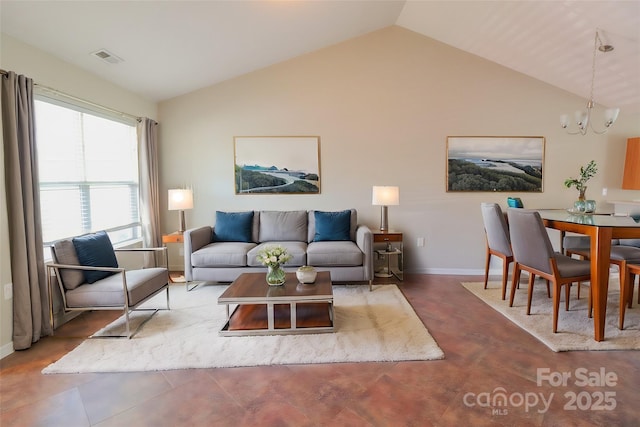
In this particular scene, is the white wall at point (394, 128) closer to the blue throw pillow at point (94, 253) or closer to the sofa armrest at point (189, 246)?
the sofa armrest at point (189, 246)

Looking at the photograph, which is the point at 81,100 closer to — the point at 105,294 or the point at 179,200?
the point at 179,200

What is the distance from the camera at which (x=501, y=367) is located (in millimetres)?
2256

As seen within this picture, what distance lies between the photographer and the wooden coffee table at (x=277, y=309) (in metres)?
2.70

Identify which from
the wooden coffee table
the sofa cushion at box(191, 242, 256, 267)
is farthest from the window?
the wooden coffee table

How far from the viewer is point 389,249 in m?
4.46

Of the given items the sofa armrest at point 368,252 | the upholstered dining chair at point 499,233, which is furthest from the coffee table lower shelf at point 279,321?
the upholstered dining chair at point 499,233

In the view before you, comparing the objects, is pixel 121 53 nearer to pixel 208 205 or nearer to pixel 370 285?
pixel 208 205

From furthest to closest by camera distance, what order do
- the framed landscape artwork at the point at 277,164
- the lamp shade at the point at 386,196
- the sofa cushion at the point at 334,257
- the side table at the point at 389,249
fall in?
the framed landscape artwork at the point at 277,164, the lamp shade at the point at 386,196, the side table at the point at 389,249, the sofa cushion at the point at 334,257

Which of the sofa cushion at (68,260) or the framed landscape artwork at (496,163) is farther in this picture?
the framed landscape artwork at (496,163)

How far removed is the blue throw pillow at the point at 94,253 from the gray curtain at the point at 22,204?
286mm

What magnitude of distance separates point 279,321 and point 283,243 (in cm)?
151

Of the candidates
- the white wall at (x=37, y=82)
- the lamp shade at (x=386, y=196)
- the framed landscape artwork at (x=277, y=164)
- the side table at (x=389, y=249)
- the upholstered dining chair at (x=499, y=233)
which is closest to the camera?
the white wall at (x=37, y=82)

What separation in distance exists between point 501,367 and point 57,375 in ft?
9.90

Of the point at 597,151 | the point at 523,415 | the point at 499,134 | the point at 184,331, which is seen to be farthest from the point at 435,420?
the point at 597,151
